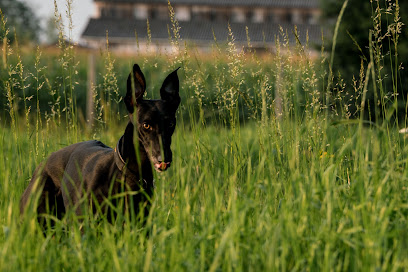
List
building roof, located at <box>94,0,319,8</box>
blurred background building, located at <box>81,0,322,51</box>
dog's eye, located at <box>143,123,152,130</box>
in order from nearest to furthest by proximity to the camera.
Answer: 1. dog's eye, located at <box>143,123,152,130</box>
2. blurred background building, located at <box>81,0,322,51</box>
3. building roof, located at <box>94,0,319,8</box>

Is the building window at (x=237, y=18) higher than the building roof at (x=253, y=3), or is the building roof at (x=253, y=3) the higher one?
the building roof at (x=253, y=3)

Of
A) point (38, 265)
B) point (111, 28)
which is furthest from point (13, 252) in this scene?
point (111, 28)

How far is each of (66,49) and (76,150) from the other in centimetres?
91

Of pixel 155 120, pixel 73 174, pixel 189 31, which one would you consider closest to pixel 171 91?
pixel 155 120

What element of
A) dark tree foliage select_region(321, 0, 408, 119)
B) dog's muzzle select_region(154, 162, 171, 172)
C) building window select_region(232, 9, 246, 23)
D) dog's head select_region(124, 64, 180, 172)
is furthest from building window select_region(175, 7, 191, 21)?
dog's muzzle select_region(154, 162, 171, 172)

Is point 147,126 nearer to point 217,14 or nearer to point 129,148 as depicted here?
point 129,148

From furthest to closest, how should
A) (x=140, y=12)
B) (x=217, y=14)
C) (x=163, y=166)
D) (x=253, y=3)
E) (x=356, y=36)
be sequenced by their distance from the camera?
(x=140, y=12), (x=217, y=14), (x=253, y=3), (x=356, y=36), (x=163, y=166)

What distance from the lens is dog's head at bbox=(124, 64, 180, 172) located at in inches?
143

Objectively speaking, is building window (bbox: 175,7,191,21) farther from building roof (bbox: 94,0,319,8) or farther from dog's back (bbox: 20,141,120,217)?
dog's back (bbox: 20,141,120,217)

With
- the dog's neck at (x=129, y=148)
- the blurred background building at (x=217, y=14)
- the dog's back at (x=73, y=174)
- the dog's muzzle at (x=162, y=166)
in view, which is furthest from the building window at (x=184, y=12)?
the dog's muzzle at (x=162, y=166)

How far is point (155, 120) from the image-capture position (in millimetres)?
3787

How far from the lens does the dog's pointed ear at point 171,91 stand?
4074 millimetres

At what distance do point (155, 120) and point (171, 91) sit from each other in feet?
1.41

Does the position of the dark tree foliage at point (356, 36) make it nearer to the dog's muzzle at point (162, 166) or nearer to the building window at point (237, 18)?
the dog's muzzle at point (162, 166)
